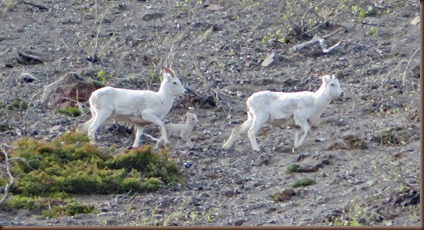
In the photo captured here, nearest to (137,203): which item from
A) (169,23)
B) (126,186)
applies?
(126,186)

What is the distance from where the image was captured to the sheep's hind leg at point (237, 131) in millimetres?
16828

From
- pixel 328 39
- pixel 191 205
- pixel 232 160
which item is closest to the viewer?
pixel 191 205

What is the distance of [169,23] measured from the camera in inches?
926

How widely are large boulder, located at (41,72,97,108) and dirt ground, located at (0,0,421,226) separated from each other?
0.68 ft

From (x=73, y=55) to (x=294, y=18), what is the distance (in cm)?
423

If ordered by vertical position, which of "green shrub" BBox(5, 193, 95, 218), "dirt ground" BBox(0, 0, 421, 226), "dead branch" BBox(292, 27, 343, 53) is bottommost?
"dead branch" BBox(292, 27, 343, 53)

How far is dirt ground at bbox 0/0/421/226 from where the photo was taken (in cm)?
1361

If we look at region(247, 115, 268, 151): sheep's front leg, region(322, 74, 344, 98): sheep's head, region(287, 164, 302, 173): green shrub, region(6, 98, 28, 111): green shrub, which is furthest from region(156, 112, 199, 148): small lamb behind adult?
region(6, 98, 28, 111): green shrub

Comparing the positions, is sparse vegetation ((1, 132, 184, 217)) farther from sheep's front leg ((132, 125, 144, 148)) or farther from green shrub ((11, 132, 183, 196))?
sheep's front leg ((132, 125, 144, 148))

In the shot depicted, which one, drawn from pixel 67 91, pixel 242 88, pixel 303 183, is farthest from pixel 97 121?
pixel 242 88

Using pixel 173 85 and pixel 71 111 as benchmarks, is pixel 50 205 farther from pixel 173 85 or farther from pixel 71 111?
pixel 71 111

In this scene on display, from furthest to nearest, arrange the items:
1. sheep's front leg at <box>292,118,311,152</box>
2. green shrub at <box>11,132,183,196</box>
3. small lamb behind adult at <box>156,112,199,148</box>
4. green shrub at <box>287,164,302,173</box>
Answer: small lamb behind adult at <box>156,112,199,148</box>
sheep's front leg at <box>292,118,311,152</box>
green shrub at <box>287,164,302,173</box>
green shrub at <box>11,132,183,196</box>

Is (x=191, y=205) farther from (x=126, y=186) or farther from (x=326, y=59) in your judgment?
(x=326, y=59)

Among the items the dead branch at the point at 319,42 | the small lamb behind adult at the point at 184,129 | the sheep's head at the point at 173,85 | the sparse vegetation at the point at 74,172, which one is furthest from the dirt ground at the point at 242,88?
the sheep's head at the point at 173,85
